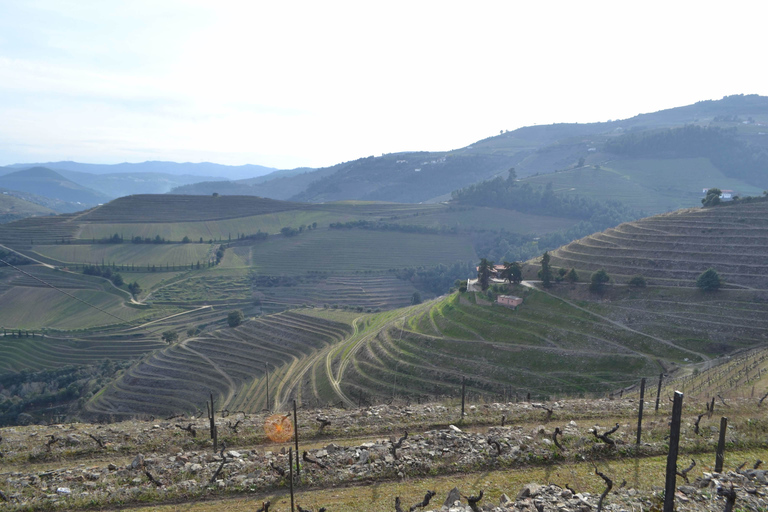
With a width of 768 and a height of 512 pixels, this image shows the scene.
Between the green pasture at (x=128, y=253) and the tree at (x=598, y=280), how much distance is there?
11105 centimetres

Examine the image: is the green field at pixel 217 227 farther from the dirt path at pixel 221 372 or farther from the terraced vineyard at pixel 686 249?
the terraced vineyard at pixel 686 249

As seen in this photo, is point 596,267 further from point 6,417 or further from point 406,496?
point 6,417

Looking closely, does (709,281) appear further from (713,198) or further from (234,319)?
(234,319)

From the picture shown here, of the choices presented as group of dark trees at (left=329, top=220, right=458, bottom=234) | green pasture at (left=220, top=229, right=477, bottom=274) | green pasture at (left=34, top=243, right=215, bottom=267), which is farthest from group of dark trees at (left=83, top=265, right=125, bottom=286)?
group of dark trees at (left=329, top=220, right=458, bottom=234)

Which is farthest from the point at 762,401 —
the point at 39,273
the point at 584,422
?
the point at 39,273

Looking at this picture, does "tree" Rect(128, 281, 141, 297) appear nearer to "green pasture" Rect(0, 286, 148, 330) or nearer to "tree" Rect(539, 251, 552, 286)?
"green pasture" Rect(0, 286, 148, 330)

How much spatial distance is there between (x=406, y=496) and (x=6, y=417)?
65699mm

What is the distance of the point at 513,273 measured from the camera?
58531 millimetres

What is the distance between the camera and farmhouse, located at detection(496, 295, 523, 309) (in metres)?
55.4

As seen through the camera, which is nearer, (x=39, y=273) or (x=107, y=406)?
(x=107, y=406)

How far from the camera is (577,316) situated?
5128cm

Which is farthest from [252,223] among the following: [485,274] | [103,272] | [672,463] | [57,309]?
[672,463]

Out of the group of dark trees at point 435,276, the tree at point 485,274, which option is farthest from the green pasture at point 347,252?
the tree at point 485,274

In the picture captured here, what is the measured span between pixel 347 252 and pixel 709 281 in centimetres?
10618
